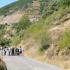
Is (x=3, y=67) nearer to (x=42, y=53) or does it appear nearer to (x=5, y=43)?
(x=42, y=53)

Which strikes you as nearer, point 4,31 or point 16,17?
point 4,31

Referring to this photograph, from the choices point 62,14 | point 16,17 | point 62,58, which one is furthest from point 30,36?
point 16,17

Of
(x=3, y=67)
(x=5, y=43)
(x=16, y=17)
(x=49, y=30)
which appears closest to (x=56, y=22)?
(x=49, y=30)

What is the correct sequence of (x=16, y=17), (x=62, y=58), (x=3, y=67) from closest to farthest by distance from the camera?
(x=3, y=67) → (x=62, y=58) → (x=16, y=17)

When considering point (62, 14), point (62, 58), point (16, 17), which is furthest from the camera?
point (16, 17)

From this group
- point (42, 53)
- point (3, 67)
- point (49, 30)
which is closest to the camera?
point (3, 67)

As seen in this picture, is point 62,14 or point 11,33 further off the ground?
point 62,14

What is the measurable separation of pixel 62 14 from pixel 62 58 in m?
22.1

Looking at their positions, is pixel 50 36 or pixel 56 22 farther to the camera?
pixel 56 22

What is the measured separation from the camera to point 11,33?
131500 millimetres

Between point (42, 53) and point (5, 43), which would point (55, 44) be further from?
point (5, 43)

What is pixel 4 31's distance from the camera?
13925 cm

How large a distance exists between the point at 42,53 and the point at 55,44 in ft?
10.6

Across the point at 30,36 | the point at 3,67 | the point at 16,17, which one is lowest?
the point at 16,17
